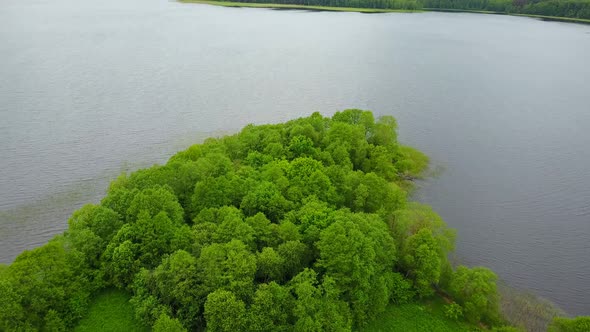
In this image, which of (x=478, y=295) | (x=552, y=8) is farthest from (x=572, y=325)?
(x=552, y=8)

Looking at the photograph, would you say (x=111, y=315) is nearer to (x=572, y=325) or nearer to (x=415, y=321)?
(x=415, y=321)

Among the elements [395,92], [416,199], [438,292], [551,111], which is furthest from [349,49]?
[438,292]

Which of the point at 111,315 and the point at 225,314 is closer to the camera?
the point at 225,314

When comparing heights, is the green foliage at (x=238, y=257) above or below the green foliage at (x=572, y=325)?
above

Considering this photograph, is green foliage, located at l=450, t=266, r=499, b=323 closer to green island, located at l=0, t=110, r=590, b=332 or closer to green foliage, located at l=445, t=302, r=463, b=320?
green island, located at l=0, t=110, r=590, b=332

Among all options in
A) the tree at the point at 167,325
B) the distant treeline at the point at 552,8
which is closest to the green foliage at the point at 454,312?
the tree at the point at 167,325

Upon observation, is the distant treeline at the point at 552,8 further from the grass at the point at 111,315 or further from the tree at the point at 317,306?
the grass at the point at 111,315

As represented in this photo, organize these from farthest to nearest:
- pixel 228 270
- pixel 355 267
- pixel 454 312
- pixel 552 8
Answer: pixel 552 8, pixel 454 312, pixel 355 267, pixel 228 270
